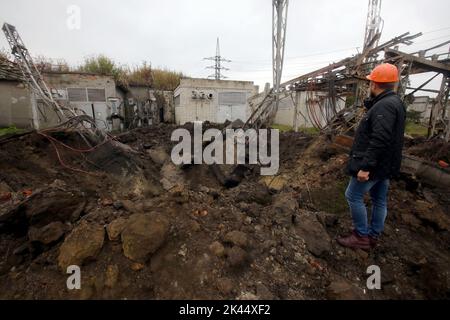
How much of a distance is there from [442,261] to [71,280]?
3819 mm

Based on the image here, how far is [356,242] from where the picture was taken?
2520 millimetres

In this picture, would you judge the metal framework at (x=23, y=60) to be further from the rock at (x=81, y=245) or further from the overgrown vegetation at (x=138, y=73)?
the overgrown vegetation at (x=138, y=73)

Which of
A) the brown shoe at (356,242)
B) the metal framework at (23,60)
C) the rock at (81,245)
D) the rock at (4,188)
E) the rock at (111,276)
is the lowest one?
the brown shoe at (356,242)

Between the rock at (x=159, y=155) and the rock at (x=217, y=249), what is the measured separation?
4828 mm

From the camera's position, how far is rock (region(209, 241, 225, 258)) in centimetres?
218

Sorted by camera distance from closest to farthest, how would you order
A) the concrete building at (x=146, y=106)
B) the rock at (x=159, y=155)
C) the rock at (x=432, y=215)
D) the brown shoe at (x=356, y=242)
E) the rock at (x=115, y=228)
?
the rock at (x=115, y=228)
the brown shoe at (x=356, y=242)
the rock at (x=432, y=215)
the rock at (x=159, y=155)
the concrete building at (x=146, y=106)

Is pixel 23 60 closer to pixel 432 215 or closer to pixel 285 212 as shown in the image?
pixel 285 212

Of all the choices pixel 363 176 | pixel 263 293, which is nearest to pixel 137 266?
pixel 263 293

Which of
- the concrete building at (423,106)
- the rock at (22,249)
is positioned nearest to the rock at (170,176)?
the rock at (22,249)

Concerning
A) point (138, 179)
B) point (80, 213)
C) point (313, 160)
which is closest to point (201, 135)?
point (138, 179)

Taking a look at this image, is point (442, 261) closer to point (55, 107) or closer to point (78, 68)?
point (55, 107)

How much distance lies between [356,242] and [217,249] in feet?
5.30

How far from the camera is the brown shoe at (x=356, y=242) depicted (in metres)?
2.51

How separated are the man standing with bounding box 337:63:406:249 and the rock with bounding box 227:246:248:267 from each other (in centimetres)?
126
